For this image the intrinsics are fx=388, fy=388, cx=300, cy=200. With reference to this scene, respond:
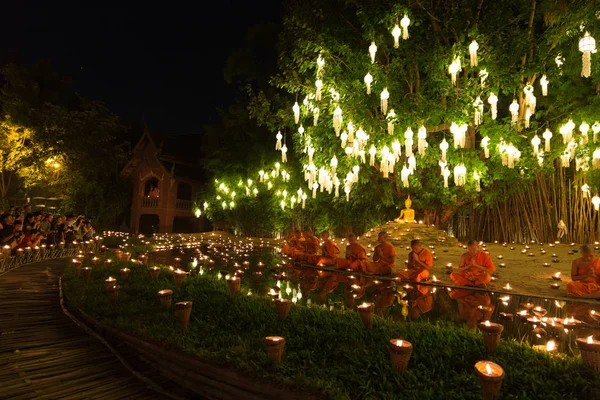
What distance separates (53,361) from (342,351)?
2.63 meters

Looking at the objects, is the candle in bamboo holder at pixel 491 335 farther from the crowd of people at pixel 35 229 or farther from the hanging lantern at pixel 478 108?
the crowd of people at pixel 35 229

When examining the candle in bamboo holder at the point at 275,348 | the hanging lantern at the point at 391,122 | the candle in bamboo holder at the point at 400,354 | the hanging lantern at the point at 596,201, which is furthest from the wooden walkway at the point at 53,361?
the hanging lantern at the point at 596,201

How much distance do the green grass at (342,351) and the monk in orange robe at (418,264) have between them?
9.31 ft

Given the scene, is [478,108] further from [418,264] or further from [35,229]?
[35,229]

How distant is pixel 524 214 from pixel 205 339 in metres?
11.9

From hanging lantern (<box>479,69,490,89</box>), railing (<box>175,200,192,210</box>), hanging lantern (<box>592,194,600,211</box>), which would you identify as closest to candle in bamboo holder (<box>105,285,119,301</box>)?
hanging lantern (<box>479,69,490,89</box>)

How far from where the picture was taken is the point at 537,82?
A: 11609 mm

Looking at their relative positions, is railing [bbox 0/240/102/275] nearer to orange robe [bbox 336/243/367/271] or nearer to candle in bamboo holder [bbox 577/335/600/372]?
orange robe [bbox 336/243/367/271]

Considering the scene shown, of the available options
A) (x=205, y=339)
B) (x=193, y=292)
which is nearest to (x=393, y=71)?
(x=193, y=292)

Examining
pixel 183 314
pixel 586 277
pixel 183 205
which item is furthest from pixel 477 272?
pixel 183 205

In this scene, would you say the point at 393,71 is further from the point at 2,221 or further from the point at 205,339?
the point at 2,221

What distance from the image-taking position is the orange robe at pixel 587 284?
5570 mm

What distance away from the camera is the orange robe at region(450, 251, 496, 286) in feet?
21.1

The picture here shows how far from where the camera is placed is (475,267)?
21.2ft
